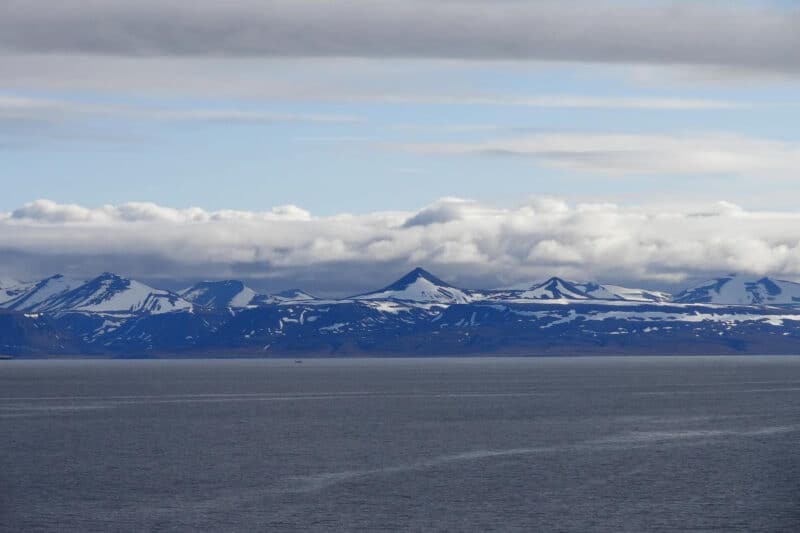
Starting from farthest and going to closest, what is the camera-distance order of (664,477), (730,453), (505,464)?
(730,453), (505,464), (664,477)

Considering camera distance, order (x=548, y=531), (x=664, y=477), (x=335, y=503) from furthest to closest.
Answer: (x=664, y=477)
(x=335, y=503)
(x=548, y=531)

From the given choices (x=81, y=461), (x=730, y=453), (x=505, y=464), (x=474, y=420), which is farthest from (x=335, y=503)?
(x=474, y=420)

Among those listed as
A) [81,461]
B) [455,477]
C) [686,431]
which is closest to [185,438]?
[81,461]

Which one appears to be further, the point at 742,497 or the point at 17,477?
the point at 17,477

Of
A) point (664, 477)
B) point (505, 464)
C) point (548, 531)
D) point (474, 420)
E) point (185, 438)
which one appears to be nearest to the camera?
point (548, 531)

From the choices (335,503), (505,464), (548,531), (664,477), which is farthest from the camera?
(505,464)

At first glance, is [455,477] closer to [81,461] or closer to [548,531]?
[548,531]

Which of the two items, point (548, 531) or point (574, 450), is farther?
point (574, 450)

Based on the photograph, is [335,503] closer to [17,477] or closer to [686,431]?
[17,477]
